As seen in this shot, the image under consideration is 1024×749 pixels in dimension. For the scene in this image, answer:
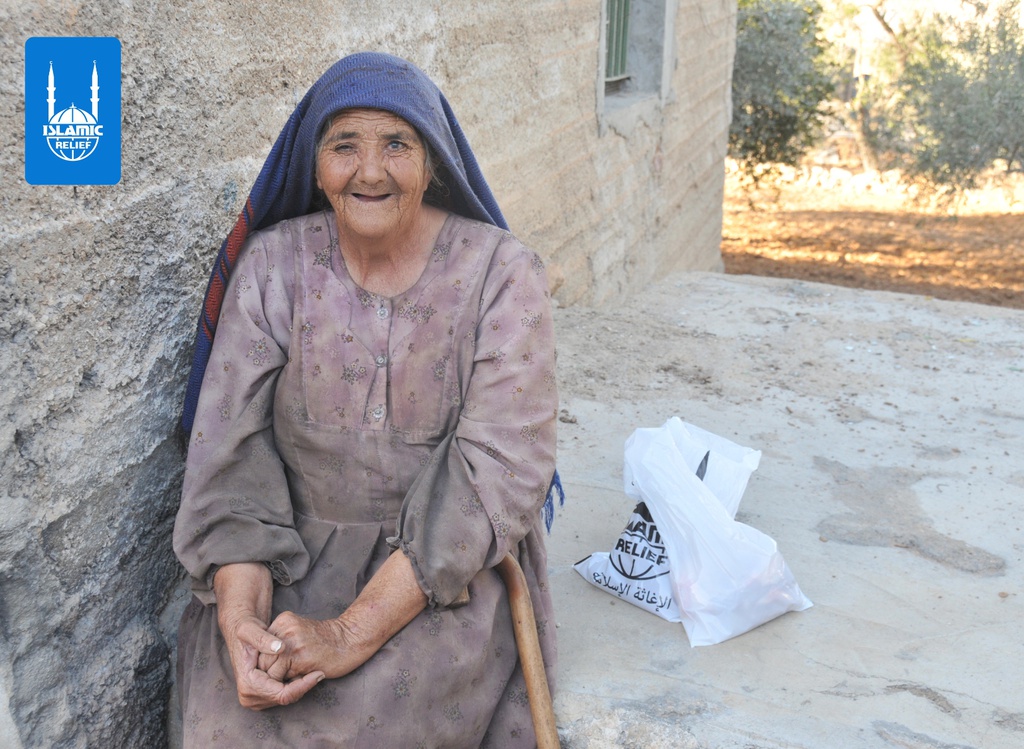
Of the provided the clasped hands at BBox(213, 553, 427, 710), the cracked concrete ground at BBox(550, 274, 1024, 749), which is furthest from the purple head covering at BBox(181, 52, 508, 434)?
the cracked concrete ground at BBox(550, 274, 1024, 749)

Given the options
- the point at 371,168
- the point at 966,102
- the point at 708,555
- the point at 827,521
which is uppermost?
the point at 966,102

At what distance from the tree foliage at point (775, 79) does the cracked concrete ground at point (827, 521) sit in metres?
6.02

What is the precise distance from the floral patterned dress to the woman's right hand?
35 millimetres

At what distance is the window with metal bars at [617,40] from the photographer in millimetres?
6199

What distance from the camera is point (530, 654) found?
1.99 meters

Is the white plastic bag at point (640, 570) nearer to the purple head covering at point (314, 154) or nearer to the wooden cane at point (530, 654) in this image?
the wooden cane at point (530, 654)

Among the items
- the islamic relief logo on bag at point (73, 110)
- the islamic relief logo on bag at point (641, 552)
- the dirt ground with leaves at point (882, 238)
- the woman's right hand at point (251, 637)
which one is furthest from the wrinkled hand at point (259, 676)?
the dirt ground with leaves at point (882, 238)

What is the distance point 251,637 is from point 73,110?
982 millimetres

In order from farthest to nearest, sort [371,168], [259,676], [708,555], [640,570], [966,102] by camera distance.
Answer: [966,102], [640,570], [708,555], [371,168], [259,676]

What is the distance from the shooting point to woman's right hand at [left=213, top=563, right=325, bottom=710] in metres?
1.74

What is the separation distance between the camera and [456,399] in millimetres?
2010

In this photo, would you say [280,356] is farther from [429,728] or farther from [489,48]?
[489,48]

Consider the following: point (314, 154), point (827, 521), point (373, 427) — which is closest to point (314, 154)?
point (314, 154)

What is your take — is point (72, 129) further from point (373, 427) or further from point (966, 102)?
point (966, 102)
